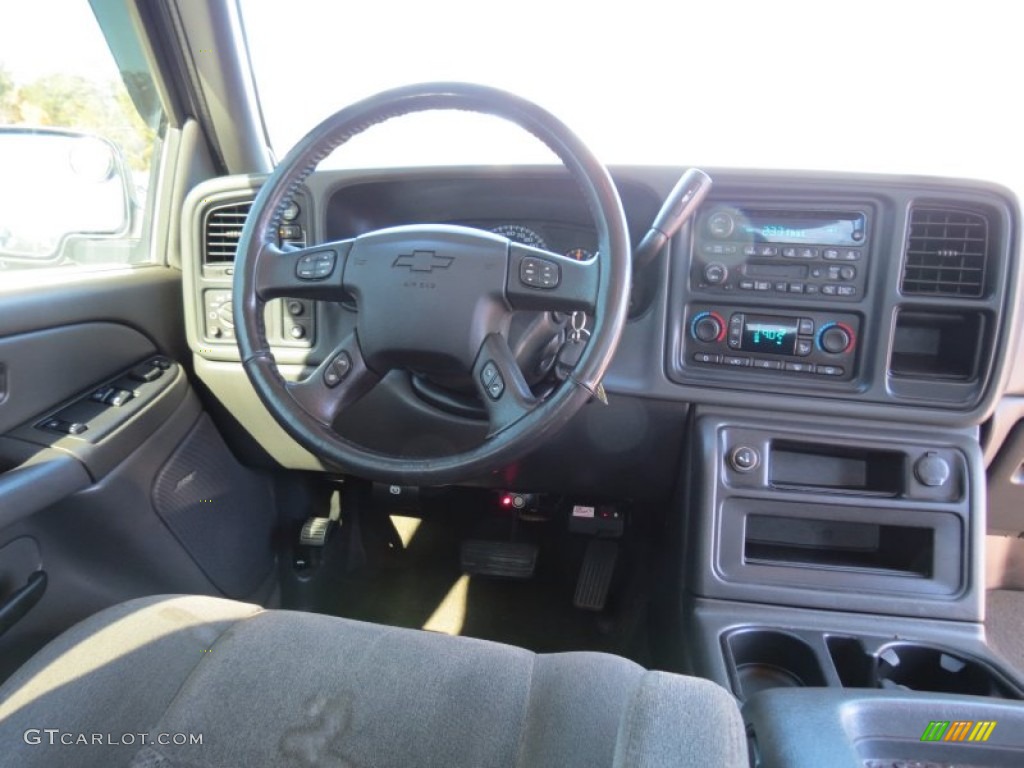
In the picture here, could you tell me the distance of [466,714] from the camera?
0.92m

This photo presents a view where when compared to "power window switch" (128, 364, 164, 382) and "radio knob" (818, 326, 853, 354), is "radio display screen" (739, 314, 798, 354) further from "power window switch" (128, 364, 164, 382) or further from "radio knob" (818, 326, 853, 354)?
"power window switch" (128, 364, 164, 382)

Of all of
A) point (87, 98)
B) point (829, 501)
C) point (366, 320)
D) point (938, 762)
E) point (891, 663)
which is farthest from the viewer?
point (87, 98)

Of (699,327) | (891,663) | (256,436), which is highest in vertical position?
(699,327)

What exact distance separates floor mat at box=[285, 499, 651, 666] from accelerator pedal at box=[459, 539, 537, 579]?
55mm

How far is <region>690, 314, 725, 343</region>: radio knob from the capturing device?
1.53 m

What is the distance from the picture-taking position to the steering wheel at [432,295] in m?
1.11

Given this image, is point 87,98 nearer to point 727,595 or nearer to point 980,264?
point 727,595

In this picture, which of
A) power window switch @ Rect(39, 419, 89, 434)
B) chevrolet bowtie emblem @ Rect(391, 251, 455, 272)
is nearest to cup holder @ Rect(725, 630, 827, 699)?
chevrolet bowtie emblem @ Rect(391, 251, 455, 272)

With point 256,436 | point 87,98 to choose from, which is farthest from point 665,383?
point 87,98

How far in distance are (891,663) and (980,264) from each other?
0.79 m

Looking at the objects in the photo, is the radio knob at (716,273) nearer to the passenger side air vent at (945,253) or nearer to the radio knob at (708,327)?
the radio knob at (708,327)

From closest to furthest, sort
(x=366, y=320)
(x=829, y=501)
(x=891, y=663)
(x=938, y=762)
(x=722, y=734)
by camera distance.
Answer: (x=722, y=734) → (x=938, y=762) → (x=366, y=320) → (x=891, y=663) → (x=829, y=501)

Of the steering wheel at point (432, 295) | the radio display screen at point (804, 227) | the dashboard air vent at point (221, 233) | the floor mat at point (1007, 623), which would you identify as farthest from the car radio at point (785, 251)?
the floor mat at point (1007, 623)

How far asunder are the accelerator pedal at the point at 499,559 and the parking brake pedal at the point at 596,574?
0.14 metres
